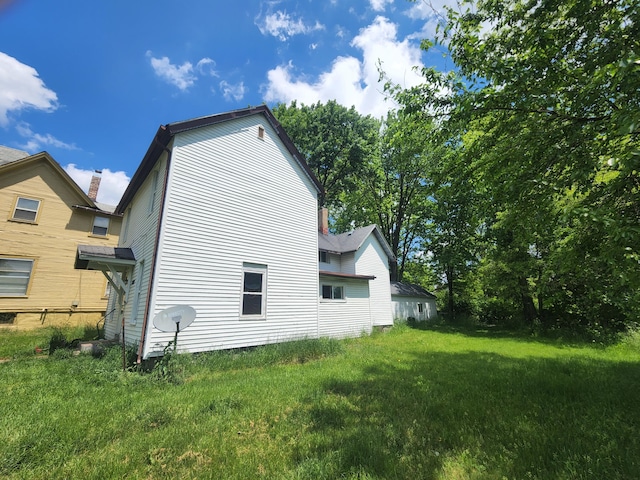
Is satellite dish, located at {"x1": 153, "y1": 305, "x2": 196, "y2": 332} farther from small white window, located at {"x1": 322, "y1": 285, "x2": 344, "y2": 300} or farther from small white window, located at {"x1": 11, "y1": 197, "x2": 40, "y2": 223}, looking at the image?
small white window, located at {"x1": 11, "y1": 197, "x2": 40, "y2": 223}

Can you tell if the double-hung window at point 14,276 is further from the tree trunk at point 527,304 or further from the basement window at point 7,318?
the tree trunk at point 527,304

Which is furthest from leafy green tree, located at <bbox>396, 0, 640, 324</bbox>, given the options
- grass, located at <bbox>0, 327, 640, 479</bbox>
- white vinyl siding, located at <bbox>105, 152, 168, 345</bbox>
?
white vinyl siding, located at <bbox>105, 152, 168, 345</bbox>

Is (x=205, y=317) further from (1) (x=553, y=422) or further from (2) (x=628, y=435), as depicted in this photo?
(2) (x=628, y=435)

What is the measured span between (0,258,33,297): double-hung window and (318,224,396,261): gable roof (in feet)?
51.8

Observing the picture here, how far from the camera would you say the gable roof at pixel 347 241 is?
17.6m

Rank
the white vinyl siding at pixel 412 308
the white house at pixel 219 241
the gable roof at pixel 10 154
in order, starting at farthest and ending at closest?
the white vinyl siding at pixel 412 308 < the gable roof at pixel 10 154 < the white house at pixel 219 241

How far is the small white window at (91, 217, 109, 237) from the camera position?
1777cm

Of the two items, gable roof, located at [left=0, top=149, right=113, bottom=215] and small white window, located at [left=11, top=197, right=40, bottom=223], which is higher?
gable roof, located at [left=0, top=149, right=113, bottom=215]

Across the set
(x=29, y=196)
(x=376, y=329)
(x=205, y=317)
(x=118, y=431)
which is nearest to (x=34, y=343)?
(x=205, y=317)

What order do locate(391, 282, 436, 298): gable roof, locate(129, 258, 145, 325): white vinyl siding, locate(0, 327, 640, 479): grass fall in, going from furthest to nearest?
1. locate(391, 282, 436, 298): gable roof
2. locate(129, 258, 145, 325): white vinyl siding
3. locate(0, 327, 640, 479): grass

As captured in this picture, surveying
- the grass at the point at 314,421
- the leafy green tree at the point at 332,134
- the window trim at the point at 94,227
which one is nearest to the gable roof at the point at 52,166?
the window trim at the point at 94,227

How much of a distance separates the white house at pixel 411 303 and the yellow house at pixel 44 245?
1987 cm

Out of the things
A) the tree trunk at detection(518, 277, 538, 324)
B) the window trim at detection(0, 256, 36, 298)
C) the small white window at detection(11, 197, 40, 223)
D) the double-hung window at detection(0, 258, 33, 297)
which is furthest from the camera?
the tree trunk at detection(518, 277, 538, 324)

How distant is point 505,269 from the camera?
62.3 ft
